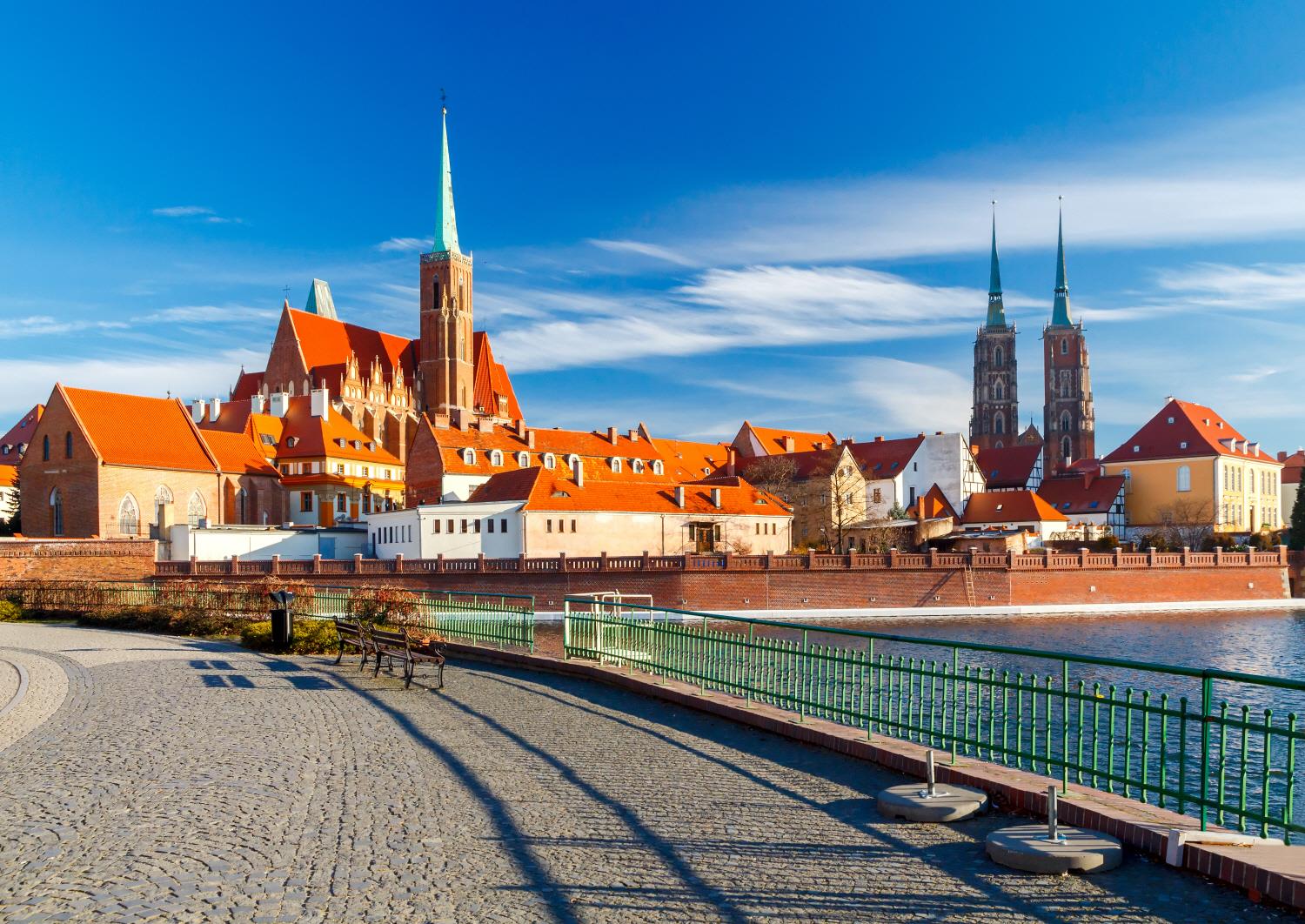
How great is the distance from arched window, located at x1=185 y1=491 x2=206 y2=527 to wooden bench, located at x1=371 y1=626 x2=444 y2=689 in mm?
59501

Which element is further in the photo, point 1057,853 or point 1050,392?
point 1050,392

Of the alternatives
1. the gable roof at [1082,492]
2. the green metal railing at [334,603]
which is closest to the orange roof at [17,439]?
the green metal railing at [334,603]

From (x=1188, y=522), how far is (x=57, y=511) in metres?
84.9

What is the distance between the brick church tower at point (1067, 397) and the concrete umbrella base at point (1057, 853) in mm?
144706

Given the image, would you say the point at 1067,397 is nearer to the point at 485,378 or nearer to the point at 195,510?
the point at 485,378

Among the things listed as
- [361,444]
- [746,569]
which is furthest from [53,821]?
[361,444]

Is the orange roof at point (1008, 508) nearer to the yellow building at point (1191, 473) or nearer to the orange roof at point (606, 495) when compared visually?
the yellow building at point (1191, 473)

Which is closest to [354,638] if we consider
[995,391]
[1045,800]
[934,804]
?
[934,804]

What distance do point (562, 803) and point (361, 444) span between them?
272 ft

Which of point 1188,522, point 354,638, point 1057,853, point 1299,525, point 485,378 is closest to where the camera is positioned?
point 1057,853

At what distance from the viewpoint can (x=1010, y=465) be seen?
4080 inches

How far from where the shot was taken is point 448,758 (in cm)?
1099

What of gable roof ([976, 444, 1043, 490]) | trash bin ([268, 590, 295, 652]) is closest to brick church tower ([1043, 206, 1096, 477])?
gable roof ([976, 444, 1043, 490])

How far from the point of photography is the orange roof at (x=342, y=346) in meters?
99.9
